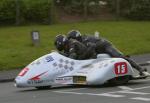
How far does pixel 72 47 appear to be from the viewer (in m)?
18.2

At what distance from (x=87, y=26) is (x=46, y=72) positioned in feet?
64.1

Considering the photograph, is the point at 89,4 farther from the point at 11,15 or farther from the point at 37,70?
the point at 37,70

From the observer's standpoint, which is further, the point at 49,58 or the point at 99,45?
the point at 99,45

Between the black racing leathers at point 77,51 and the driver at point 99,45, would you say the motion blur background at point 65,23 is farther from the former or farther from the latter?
the black racing leathers at point 77,51

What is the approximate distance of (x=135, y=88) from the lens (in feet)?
56.3

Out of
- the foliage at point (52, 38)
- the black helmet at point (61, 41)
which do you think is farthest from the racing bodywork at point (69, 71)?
the foliage at point (52, 38)

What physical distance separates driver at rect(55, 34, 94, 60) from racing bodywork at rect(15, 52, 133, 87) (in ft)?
0.67

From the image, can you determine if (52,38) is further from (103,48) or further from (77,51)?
(77,51)

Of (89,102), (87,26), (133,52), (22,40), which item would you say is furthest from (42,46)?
(89,102)

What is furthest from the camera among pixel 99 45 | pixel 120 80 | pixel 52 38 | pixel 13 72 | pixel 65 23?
pixel 65 23

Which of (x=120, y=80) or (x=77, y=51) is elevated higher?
(x=77, y=51)

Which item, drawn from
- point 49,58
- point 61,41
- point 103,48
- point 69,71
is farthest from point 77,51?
point 103,48

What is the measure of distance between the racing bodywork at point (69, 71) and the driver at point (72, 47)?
8.0 inches

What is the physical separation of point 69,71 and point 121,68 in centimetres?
142
